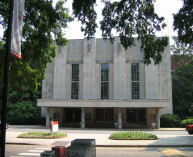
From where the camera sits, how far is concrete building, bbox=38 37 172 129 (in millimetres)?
39594

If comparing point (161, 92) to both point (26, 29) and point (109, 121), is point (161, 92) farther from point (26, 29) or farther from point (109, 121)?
point (26, 29)

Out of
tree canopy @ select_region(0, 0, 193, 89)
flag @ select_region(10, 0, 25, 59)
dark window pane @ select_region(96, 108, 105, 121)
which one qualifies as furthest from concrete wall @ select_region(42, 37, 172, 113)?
flag @ select_region(10, 0, 25, 59)

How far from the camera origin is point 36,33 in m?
16.7

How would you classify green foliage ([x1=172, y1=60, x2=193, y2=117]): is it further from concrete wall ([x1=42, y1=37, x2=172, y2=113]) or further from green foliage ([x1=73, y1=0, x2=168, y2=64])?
green foliage ([x1=73, y1=0, x2=168, y2=64])

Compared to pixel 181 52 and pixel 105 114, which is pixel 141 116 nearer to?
pixel 105 114

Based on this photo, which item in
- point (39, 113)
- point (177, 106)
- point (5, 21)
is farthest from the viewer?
point (177, 106)

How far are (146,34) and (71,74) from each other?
30087mm

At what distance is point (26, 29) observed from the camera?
16906mm

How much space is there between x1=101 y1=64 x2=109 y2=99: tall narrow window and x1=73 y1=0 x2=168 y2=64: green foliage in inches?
1100

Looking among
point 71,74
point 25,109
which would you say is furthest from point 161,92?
point 25,109

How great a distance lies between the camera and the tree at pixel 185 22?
12.0 m

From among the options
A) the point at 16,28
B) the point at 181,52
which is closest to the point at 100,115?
the point at 181,52

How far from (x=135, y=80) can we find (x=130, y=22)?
28397mm

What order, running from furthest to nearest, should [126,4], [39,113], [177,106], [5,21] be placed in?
[177,106]
[39,113]
[5,21]
[126,4]
